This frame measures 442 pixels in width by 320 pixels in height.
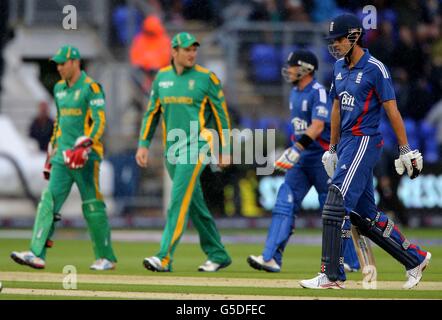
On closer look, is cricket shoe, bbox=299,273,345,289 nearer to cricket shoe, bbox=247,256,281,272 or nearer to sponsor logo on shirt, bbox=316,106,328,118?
cricket shoe, bbox=247,256,281,272

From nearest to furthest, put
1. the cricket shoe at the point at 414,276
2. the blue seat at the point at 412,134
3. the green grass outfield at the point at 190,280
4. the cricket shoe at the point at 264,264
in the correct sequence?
1. the green grass outfield at the point at 190,280
2. the cricket shoe at the point at 414,276
3. the cricket shoe at the point at 264,264
4. the blue seat at the point at 412,134

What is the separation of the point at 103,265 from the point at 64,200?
82 centimetres

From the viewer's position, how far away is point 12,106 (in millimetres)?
24172

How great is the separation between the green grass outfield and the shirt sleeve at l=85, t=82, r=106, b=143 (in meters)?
1.46

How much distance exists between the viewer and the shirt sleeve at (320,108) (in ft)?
42.4

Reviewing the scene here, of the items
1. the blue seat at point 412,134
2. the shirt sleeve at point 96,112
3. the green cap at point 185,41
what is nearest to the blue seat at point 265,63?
the blue seat at point 412,134

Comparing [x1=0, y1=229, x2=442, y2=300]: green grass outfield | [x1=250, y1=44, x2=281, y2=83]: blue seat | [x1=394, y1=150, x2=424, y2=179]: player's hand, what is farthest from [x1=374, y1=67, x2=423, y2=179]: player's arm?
[x1=250, y1=44, x2=281, y2=83]: blue seat

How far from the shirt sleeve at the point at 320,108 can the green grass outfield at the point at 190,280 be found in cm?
164

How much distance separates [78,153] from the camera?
12961 mm

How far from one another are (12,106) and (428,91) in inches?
322

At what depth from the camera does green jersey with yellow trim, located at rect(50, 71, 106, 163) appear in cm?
1322

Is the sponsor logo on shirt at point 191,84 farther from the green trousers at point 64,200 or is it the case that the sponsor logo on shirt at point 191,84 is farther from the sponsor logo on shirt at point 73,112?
the green trousers at point 64,200
